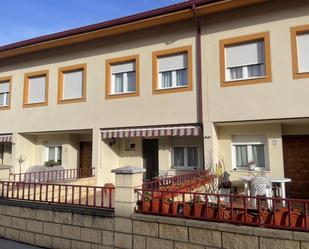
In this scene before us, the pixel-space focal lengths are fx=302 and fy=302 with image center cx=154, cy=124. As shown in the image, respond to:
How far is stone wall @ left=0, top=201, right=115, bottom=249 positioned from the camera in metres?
9.09

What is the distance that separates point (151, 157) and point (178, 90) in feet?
15.3

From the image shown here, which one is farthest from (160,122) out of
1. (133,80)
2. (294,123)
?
(294,123)

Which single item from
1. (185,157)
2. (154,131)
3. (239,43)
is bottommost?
(185,157)

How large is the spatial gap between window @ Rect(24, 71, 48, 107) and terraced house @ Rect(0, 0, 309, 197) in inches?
2.6

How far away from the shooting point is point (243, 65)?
1414cm

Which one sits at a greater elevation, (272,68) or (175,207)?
(272,68)

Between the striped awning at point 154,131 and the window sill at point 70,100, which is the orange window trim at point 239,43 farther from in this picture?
the window sill at point 70,100

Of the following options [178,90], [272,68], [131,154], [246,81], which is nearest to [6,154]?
[131,154]

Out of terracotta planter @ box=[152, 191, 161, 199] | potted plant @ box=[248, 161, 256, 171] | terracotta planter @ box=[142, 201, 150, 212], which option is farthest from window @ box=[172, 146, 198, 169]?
terracotta planter @ box=[142, 201, 150, 212]

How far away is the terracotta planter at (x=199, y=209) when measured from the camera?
25.9 ft

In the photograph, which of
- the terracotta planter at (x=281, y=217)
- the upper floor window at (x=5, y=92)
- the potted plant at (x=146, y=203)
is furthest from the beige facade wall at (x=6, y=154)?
the terracotta planter at (x=281, y=217)

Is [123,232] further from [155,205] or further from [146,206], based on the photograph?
[155,205]

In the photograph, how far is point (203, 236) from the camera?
25.0 ft

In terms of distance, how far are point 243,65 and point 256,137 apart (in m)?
3.58
